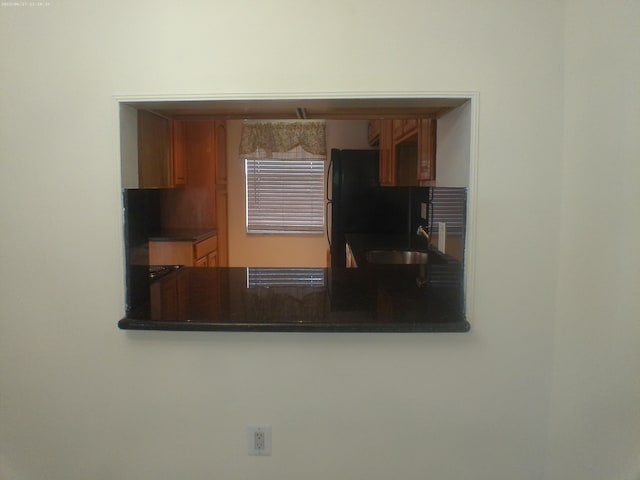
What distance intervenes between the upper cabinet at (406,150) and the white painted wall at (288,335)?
71 centimetres

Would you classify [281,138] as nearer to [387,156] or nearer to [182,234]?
[387,156]

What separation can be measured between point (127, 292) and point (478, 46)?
Result: 4.70ft

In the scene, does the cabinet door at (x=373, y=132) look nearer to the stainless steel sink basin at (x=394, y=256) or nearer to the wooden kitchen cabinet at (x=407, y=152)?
the wooden kitchen cabinet at (x=407, y=152)

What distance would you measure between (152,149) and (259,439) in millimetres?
1181

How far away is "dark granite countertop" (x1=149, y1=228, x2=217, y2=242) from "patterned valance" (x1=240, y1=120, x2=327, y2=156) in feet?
3.34

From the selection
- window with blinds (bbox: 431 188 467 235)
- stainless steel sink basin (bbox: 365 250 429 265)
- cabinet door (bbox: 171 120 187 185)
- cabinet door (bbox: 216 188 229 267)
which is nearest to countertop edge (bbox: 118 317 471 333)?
window with blinds (bbox: 431 188 467 235)

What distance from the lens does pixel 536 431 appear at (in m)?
1.40

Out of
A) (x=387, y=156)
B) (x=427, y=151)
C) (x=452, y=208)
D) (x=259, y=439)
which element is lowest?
(x=259, y=439)

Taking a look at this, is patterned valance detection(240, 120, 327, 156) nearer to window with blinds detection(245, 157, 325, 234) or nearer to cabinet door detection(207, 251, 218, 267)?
window with blinds detection(245, 157, 325, 234)

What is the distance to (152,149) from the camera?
1.60 metres

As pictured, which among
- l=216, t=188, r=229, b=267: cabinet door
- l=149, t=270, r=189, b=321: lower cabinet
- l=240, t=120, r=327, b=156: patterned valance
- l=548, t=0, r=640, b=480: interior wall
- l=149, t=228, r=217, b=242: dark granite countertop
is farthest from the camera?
l=240, t=120, r=327, b=156: patterned valance

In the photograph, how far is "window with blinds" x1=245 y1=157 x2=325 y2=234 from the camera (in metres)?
4.42

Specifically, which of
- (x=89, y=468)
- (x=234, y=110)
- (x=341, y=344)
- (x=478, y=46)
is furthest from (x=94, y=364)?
(x=478, y=46)

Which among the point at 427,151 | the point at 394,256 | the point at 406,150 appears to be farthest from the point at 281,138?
the point at 427,151
